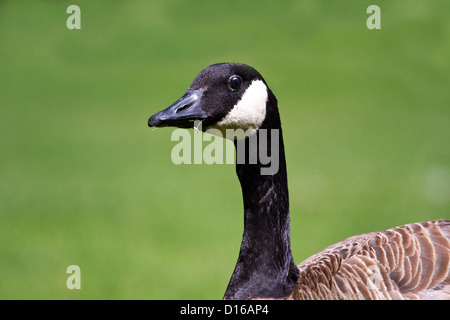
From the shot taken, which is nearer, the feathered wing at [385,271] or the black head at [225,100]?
the black head at [225,100]

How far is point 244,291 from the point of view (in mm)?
2309

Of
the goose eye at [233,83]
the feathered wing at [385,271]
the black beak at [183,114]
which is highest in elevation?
the goose eye at [233,83]

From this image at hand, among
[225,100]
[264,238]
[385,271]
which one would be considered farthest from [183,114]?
[385,271]

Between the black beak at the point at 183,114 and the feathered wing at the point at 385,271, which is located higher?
the black beak at the point at 183,114

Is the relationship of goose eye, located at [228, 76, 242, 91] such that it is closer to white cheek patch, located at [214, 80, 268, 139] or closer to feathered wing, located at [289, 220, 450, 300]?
white cheek patch, located at [214, 80, 268, 139]

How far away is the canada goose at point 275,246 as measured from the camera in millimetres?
2133

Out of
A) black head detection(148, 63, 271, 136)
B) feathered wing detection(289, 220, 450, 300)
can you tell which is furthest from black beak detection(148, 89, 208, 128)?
feathered wing detection(289, 220, 450, 300)

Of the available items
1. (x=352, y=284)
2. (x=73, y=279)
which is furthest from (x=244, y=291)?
(x=73, y=279)

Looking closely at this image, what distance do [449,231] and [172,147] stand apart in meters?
5.07

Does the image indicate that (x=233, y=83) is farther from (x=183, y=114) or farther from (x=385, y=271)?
(x=385, y=271)

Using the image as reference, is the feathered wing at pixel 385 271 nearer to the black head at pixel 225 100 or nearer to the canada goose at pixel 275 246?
the canada goose at pixel 275 246

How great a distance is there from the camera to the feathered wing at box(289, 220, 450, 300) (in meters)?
2.21

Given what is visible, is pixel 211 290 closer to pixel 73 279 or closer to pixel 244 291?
pixel 73 279

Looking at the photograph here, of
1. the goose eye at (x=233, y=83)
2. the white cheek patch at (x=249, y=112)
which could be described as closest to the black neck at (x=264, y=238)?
the white cheek patch at (x=249, y=112)
